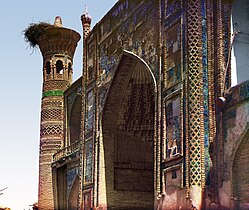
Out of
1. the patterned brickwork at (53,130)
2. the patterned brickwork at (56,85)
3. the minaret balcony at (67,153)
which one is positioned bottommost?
the minaret balcony at (67,153)

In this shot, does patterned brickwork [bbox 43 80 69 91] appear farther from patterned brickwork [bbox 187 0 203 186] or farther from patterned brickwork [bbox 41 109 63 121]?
patterned brickwork [bbox 187 0 203 186]

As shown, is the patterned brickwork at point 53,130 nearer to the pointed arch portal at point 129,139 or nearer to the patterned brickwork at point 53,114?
the patterned brickwork at point 53,114

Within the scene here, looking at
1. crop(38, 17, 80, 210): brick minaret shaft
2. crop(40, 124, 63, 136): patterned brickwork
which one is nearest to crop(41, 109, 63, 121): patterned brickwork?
crop(38, 17, 80, 210): brick minaret shaft

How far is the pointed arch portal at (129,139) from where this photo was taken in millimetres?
14797

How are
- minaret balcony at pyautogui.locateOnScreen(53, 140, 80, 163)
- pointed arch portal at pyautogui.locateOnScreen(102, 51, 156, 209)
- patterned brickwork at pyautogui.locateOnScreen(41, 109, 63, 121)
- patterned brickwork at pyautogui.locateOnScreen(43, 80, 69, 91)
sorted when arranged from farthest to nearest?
patterned brickwork at pyautogui.locateOnScreen(43, 80, 69, 91) → patterned brickwork at pyautogui.locateOnScreen(41, 109, 63, 121) → minaret balcony at pyautogui.locateOnScreen(53, 140, 80, 163) → pointed arch portal at pyautogui.locateOnScreen(102, 51, 156, 209)

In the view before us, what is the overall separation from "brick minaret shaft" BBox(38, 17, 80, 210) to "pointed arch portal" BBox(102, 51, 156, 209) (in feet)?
14.6

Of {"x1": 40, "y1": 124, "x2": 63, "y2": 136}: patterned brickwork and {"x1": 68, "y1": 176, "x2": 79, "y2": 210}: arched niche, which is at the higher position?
{"x1": 40, "y1": 124, "x2": 63, "y2": 136}: patterned brickwork

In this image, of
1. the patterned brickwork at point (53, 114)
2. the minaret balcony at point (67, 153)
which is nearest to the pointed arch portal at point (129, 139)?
Answer: the minaret balcony at point (67, 153)

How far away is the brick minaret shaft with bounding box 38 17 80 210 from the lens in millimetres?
19328

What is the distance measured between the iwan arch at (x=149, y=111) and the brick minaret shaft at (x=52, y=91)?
0.03 meters

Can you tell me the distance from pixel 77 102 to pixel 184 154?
8709mm

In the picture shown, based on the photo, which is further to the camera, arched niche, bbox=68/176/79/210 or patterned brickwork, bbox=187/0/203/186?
arched niche, bbox=68/176/79/210

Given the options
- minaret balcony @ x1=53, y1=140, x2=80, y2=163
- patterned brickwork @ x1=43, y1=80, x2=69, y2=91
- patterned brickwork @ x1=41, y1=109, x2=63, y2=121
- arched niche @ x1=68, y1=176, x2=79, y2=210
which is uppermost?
patterned brickwork @ x1=43, y1=80, x2=69, y2=91

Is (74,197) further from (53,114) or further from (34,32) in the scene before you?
(34,32)
